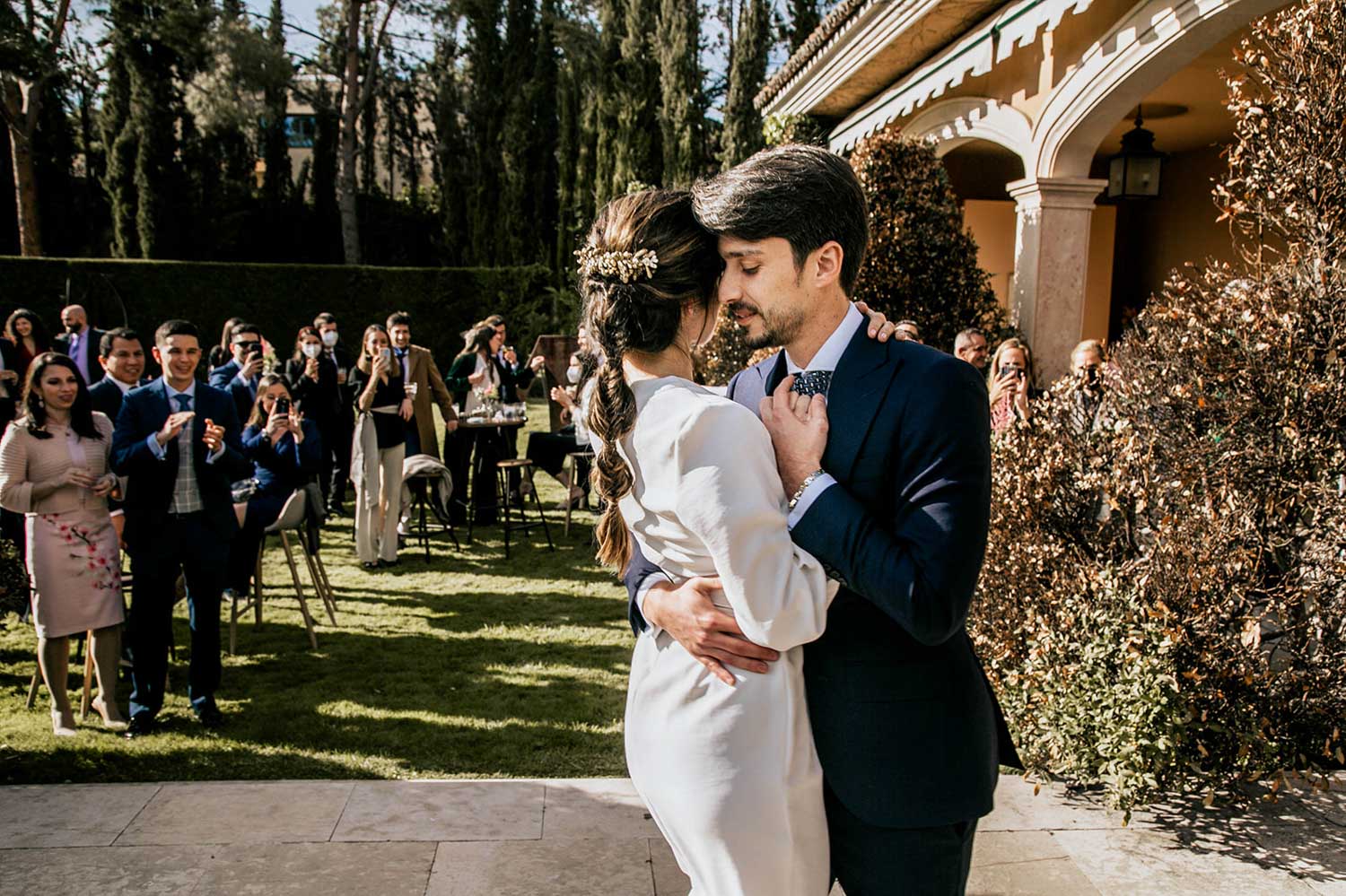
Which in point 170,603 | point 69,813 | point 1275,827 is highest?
point 170,603

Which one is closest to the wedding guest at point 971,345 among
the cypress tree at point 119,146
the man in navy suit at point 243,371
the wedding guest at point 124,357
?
the wedding guest at point 124,357

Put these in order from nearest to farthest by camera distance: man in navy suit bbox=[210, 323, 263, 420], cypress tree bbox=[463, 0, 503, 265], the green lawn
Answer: the green lawn < man in navy suit bbox=[210, 323, 263, 420] < cypress tree bbox=[463, 0, 503, 265]

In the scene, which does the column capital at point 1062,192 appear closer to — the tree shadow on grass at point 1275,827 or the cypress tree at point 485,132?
the tree shadow on grass at point 1275,827

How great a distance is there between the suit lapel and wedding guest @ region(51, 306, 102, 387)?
10.5 meters

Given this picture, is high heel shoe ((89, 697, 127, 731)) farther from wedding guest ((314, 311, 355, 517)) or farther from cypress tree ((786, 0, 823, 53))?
cypress tree ((786, 0, 823, 53))

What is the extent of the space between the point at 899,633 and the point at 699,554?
0.37 meters

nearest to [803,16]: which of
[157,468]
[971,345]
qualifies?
[971,345]

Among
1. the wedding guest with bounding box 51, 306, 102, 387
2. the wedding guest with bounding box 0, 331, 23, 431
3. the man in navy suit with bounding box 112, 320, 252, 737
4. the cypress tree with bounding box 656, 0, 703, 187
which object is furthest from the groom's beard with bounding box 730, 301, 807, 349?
the cypress tree with bounding box 656, 0, 703, 187

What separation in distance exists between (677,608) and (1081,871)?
7.26 feet

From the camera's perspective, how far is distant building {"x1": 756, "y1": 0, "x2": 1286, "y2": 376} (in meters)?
6.60

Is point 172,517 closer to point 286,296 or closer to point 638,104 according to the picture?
point 286,296

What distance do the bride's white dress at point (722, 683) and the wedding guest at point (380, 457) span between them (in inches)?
267

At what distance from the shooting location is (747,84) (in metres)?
23.4

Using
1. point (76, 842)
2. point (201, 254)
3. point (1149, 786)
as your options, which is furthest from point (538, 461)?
point (201, 254)
